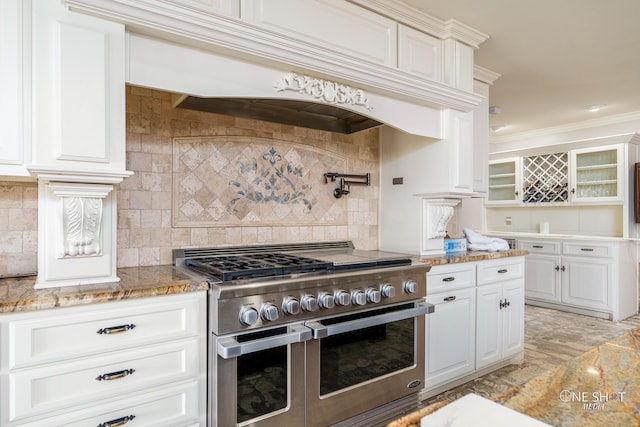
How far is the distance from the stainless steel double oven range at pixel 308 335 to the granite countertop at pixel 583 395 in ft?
3.61

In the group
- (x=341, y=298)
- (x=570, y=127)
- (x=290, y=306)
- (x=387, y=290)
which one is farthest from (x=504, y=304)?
(x=570, y=127)

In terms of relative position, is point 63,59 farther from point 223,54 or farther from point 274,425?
point 274,425

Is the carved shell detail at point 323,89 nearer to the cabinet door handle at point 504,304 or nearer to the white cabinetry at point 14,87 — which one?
the white cabinetry at point 14,87

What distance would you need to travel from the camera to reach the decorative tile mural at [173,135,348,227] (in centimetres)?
220

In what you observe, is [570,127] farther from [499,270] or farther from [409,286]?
[409,286]

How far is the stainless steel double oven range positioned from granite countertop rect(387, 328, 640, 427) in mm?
1099

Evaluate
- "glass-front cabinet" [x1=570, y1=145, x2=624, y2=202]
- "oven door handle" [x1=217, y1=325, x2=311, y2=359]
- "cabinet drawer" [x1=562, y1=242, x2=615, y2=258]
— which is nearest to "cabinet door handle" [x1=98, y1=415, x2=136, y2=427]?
"oven door handle" [x1=217, y1=325, x2=311, y2=359]

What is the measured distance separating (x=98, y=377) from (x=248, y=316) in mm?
587

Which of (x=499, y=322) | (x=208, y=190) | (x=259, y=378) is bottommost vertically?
(x=499, y=322)

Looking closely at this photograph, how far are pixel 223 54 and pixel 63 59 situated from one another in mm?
646

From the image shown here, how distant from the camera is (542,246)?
495 cm

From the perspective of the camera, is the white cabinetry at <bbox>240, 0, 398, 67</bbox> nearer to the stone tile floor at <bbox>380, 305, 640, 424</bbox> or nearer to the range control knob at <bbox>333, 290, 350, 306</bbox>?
the range control knob at <bbox>333, 290, 350, 306</bbox>

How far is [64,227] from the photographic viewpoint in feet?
5.02

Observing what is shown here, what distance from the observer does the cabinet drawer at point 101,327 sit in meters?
1.30
